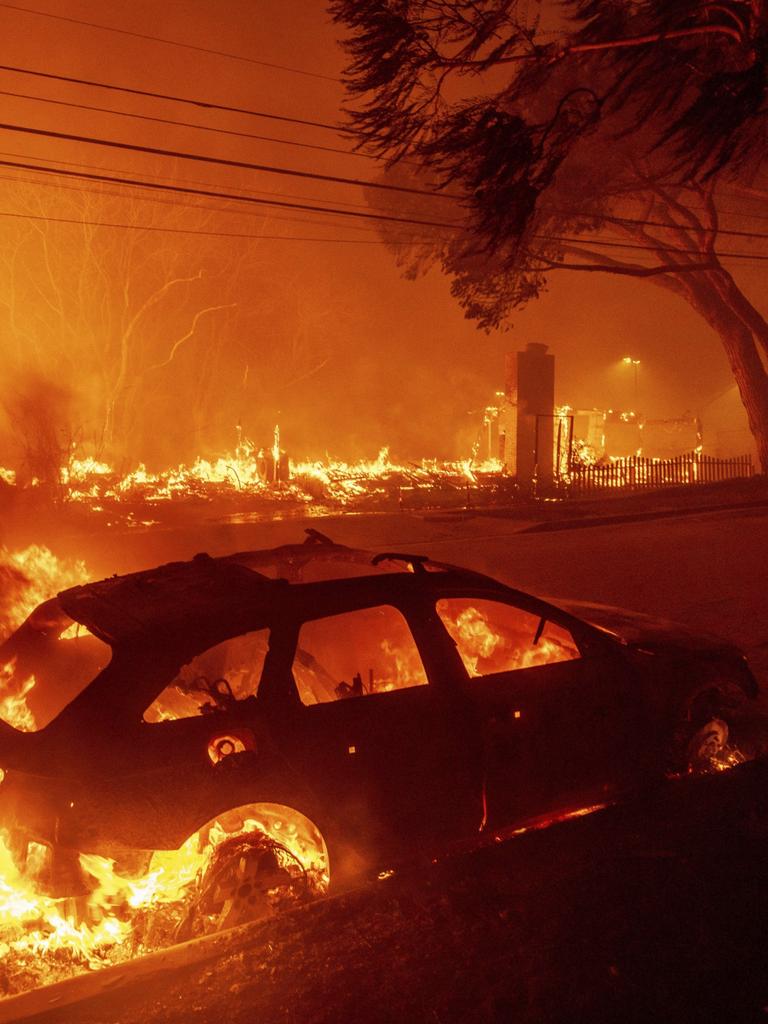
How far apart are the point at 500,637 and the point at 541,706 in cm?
55

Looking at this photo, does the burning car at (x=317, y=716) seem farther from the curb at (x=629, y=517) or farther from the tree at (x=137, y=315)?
the tree at (x=137, y=315)

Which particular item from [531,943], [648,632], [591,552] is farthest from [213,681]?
[591,552]

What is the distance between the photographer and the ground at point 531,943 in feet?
9.73

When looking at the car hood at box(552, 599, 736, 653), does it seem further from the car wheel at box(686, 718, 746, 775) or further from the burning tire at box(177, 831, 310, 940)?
the burning tire at box(177, 831, 310, 940)

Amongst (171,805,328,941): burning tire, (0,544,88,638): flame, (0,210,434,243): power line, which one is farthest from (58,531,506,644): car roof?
(0,210,434,243): power line

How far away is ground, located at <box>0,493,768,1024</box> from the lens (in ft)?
9.73

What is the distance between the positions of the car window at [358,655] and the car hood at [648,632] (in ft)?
4.20

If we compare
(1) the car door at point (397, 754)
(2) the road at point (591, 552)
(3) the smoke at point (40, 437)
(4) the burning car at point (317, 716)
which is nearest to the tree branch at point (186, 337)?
(3) the smoke at point (40, 437)

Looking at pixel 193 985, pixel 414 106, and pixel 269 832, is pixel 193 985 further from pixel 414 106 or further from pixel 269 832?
pixel 414 106

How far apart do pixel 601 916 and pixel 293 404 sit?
37608 millimetres

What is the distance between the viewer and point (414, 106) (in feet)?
19.3

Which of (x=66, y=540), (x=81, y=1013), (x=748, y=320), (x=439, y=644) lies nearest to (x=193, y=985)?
(x=81, y=1013)

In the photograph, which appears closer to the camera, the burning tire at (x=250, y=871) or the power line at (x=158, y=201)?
the burning tire at (x=250, y=871)

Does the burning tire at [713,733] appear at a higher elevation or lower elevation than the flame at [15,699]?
lower
